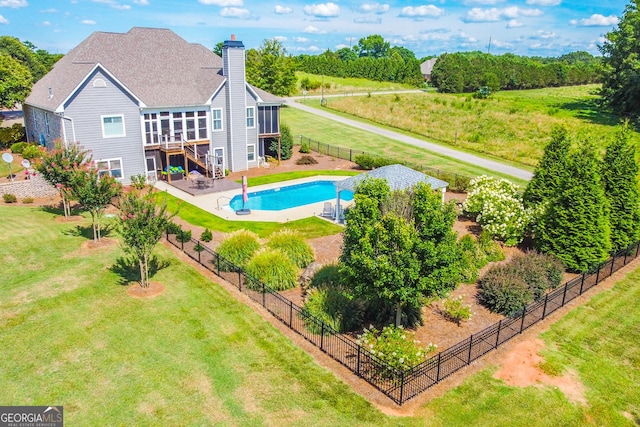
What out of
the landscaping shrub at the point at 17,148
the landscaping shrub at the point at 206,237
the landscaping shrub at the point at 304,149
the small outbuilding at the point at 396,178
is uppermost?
the landscaping shrub at the point at 17,148

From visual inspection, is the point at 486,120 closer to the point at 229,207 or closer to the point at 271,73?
the point at 271,73

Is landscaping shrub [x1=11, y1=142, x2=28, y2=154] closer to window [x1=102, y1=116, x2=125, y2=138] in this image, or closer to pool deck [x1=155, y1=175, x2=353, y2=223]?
window [x1=102, y1=116, x2=125, y2=138]

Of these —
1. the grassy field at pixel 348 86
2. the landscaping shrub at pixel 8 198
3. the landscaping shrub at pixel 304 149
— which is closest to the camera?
the landscaping shrub at pixel 8 198

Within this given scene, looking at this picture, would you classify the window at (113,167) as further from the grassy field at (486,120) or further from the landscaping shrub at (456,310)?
the grassy field at (486,120)

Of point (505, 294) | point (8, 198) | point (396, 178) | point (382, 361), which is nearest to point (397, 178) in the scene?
point (396, 178)

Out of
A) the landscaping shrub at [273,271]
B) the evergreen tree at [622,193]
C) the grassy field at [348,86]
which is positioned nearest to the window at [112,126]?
the landscaping shrub at [273,271]

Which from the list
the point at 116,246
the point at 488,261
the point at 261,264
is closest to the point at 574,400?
the point at 488,261
